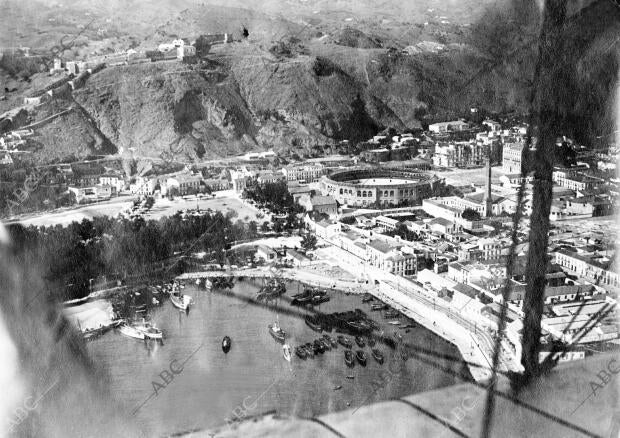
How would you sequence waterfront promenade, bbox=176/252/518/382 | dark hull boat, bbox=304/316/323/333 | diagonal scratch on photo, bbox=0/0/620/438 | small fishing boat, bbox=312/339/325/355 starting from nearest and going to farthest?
diagonal scratch on photo, bbox=0/0/620/438 → waterfront promenade, bbox=176/252/518/382 → small fishing boat, bbox=312/339/325/355 → dark hull boat, bbox=304/316/323/333

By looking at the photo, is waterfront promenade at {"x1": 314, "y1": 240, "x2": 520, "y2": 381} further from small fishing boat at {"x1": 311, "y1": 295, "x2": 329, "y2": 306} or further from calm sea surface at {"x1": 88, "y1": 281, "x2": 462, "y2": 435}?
small fishing boat at {"x1": 311, "y1": 295, "x2": 329, "y2": 306}

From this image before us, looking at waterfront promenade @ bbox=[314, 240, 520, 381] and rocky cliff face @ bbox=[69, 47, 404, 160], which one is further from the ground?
rocky cliff face @ bbox=[69, 47, 404, 160]

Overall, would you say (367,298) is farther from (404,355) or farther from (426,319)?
(404,355)

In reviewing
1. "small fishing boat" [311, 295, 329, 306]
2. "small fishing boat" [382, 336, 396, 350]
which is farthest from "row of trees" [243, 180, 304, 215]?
"small fishing boat" [382, 336, 396, 350]

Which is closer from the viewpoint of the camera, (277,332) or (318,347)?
(318,347)

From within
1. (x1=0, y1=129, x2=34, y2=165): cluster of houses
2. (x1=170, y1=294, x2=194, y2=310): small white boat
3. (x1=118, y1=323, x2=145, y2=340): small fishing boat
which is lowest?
(x1=118, y1=323, x2=145, y2=340): small fishing boat

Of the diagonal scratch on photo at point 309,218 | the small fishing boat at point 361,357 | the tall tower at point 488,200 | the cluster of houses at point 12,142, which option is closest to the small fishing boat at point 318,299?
the diagonal scratch on photo at point 309,218

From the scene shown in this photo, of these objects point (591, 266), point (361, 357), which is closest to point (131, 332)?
point (361, 357)
